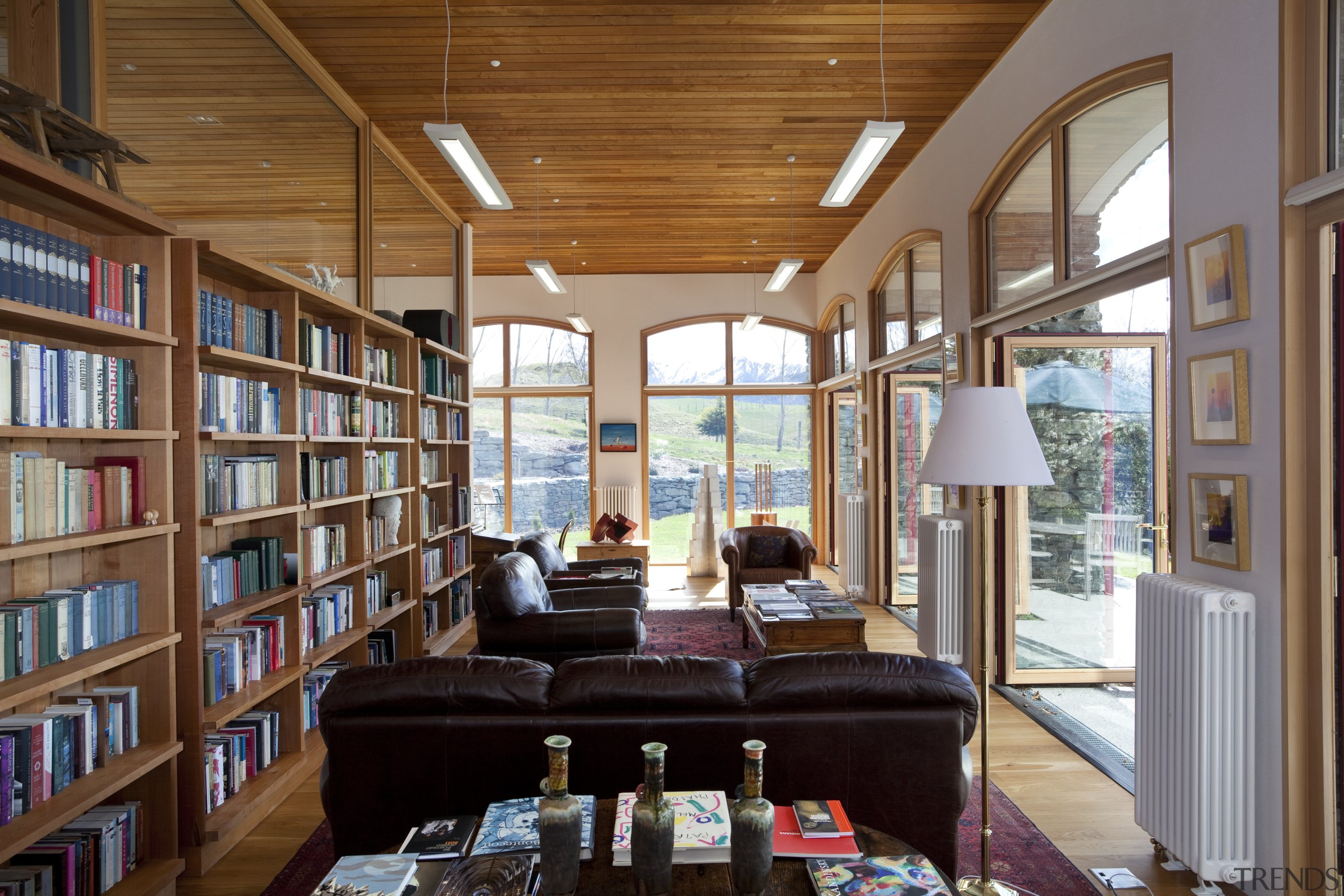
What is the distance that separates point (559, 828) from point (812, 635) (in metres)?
3.14

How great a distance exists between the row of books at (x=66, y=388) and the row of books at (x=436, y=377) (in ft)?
9.98

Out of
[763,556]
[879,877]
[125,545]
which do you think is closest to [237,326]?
[125,545]

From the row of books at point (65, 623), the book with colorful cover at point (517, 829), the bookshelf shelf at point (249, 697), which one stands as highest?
the row of books at point (65, 623)

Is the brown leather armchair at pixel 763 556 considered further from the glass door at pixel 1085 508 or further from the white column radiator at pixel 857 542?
the glass door at pixel 1085 508

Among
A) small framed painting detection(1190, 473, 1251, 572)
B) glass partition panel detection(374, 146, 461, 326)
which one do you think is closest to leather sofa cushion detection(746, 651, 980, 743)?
small framed painting detection(1190, 473, 1251, 572)

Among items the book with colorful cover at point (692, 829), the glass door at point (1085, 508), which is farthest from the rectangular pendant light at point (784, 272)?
the book with colorful cover at point (692, 829)

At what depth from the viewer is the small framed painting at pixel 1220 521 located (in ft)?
8.12

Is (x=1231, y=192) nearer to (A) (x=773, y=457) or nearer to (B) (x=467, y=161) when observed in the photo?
(B) (x=467, y=161)

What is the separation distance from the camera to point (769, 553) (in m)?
6.73

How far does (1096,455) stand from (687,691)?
3479mm

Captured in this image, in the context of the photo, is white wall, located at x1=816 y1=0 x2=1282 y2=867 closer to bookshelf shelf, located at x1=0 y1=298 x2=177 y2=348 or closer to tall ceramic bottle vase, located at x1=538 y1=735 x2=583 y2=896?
tall ceramic bottle vase, located at x1=538 y1=735 x2=583 y2=896

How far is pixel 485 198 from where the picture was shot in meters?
4.40

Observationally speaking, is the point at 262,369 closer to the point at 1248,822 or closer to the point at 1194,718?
the point at 1194,718

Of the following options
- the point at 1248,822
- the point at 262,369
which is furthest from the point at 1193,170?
the point at 262,369
